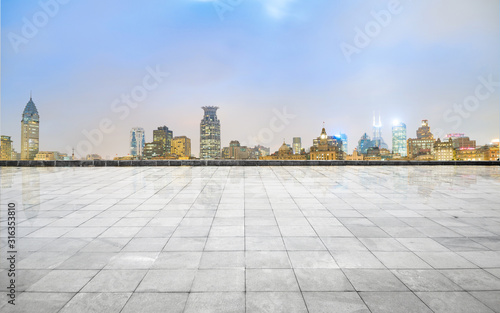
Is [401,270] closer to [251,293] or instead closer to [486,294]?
[486,294]

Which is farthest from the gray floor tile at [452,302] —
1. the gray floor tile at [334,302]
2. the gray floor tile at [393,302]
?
the gray floor tile at [334,302]

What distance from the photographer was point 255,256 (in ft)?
15.2

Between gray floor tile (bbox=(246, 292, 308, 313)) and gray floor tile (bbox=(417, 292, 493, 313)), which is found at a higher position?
gray floor tile (bbox=(246, 292, 308, 313))

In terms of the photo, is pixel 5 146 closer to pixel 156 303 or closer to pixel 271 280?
pixel 156 303

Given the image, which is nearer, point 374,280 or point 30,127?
point 374,280

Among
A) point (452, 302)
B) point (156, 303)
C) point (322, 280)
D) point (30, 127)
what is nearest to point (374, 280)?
point (322, 280)

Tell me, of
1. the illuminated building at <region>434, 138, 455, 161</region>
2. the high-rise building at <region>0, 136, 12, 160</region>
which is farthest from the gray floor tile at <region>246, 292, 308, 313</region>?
the illuminated building at <region>434, 138, 455, 161</region>

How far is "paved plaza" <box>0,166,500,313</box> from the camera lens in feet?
11.1

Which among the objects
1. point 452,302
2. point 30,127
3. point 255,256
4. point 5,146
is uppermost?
point 30,127

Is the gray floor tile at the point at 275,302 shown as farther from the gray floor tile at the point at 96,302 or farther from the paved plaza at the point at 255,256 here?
the gray floor tile at the point at 96,302

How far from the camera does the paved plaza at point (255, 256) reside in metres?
3.38

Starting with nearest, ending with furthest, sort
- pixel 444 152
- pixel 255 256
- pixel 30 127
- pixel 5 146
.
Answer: pixel 255 256
pixel 5 146
pixel 30 127
pixel 444 152

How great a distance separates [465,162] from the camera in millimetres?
27266

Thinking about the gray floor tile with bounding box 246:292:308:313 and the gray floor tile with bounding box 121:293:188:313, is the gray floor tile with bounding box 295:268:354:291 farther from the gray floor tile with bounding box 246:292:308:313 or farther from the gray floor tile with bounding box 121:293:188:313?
the gray floor tile with bounding box 121:293:188:313
